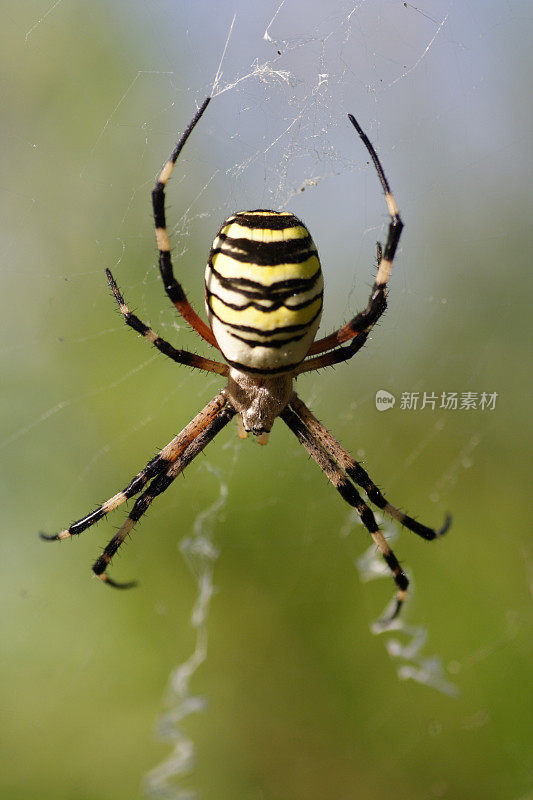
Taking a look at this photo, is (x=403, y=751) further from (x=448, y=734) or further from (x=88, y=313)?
(x=88, y=313)

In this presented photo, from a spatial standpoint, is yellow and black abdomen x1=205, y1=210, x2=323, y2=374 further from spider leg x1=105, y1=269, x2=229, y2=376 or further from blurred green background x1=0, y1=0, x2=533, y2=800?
blurred green background x1=0, y1=0, x2=533, y2=800

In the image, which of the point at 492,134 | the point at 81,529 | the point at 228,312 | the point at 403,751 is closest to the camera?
the point at 228,312

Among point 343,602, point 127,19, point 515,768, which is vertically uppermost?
point 127,19

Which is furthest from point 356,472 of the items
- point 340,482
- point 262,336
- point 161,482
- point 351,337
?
point 262,336

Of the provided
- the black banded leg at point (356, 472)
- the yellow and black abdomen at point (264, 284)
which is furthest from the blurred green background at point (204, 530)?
the yellow and black abdomen at point (264, 284)

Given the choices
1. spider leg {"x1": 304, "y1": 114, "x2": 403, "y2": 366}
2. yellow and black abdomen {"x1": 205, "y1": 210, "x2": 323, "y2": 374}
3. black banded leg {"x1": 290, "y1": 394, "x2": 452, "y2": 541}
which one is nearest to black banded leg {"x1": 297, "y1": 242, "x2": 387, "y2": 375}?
spider leg {"x1": 304, "y1": 114, "x2": 403, "y2": 366}

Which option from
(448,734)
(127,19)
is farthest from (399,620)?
(127,19)
